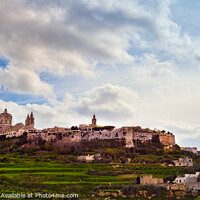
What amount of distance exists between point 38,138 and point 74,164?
39817 millimetres

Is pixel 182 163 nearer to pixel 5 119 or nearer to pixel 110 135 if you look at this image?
pixel 110 135

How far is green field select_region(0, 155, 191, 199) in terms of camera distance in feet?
143

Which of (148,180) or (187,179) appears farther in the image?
(187,179)

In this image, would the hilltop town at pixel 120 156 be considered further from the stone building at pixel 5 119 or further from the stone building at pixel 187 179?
the stone building at pixel 5 119

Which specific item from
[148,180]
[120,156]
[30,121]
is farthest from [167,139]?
[30,121]

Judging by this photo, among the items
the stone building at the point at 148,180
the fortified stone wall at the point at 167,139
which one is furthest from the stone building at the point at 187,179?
the fortified stone wall at the point at 167,139

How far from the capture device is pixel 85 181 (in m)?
49.5

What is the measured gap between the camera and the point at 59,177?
52.2m

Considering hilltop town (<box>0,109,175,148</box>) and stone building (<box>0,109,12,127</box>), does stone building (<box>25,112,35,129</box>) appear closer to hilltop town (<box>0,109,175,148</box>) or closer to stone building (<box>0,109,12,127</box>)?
stone building (<box>0,109,12,127</box>)

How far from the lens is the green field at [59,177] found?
143 ft

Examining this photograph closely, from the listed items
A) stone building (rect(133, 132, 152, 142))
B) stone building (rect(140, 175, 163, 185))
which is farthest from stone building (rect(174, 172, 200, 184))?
stone building (rect(133, 132, 152, 142))

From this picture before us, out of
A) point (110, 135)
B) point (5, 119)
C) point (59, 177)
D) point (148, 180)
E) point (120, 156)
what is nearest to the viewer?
point (148, 180)

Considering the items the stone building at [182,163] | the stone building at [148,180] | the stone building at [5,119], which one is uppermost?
the stone building at [5,119]

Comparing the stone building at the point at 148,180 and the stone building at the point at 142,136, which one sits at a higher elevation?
the stone building at the point at 142,136
